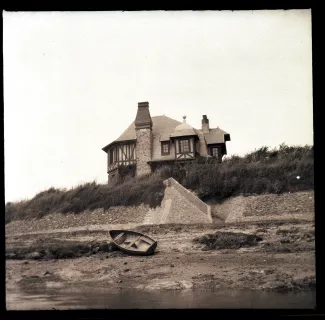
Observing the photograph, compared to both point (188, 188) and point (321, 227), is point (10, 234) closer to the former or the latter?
Result: point (188, 188)

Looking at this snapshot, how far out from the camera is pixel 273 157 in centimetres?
865

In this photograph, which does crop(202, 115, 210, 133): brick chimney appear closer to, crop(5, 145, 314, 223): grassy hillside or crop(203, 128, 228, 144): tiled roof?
crop(203, 128, 228, 144): tiled roof

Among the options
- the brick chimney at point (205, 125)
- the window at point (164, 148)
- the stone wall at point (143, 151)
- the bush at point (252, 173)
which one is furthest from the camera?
the window at point (164, 148)

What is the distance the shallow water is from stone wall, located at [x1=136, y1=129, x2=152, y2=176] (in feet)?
7.19

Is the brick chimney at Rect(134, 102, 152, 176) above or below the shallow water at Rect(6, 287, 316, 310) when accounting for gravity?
above

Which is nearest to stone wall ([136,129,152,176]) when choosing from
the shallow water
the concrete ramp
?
the concrete ramp

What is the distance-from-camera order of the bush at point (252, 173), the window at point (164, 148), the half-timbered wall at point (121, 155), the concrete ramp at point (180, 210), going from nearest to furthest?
1. the bush at point (252, 173)
2. the concrete ramp at point (180, 210)
3. the half-timbered wall at point (121, 155)
4. the window at point (164, 148)

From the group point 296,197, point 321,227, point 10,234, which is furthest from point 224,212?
point 10,234

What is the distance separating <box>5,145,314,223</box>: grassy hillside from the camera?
8.62 m

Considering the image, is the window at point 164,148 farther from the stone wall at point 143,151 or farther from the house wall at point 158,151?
the stone wall at point 143,151

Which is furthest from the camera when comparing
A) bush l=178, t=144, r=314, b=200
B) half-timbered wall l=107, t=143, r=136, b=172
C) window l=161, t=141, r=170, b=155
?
window l=161, t=141, r=170, b=155

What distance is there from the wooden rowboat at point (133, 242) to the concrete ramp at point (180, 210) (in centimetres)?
30

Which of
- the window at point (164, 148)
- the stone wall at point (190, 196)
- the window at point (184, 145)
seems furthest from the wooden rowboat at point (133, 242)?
the window at point (184, 145)

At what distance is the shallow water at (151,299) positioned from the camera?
305 inches
